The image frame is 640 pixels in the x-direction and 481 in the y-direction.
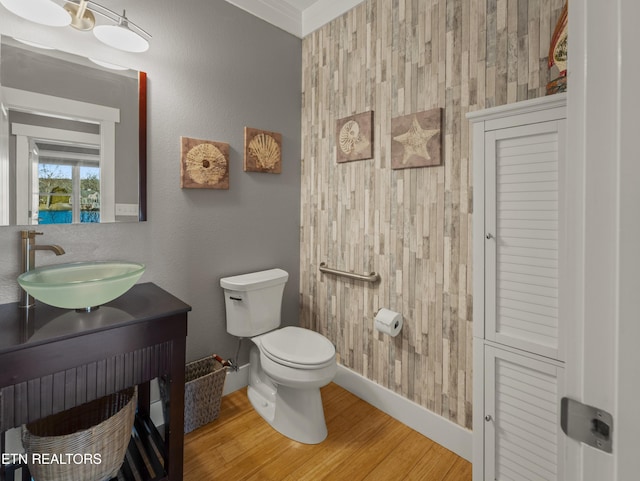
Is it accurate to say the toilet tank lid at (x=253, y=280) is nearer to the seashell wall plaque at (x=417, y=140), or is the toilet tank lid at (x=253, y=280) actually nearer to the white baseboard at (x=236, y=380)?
the white baseboard at (x=236, y=380)

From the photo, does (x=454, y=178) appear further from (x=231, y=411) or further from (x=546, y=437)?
(x=231, y=411)

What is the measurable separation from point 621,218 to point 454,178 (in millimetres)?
1376

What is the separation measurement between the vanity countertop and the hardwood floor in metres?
0.86

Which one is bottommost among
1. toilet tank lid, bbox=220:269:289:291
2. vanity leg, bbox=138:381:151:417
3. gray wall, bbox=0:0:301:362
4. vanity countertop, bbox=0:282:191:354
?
vanity leg, bbox=138:381:151:417

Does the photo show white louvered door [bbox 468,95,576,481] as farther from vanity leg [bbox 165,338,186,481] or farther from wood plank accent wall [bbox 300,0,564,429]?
vanity leg [bbox 165,338,186,481]

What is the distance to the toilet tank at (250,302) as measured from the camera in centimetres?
210

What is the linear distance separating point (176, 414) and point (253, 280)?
863 mm

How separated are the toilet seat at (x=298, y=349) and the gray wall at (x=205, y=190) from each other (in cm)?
46

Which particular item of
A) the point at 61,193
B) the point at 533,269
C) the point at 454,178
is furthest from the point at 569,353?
the point at 61,193

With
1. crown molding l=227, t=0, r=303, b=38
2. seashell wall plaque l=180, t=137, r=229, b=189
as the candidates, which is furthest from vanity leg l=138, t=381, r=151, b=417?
crown molding l=227, t=0, r=303, b=38

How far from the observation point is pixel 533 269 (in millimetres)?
1245

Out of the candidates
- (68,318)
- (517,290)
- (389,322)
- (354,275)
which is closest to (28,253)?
(68,318)

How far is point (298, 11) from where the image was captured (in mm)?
2461

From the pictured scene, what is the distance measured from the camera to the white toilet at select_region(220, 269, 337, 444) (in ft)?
5.77
